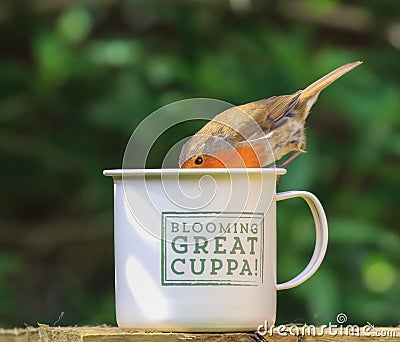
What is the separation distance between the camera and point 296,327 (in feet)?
4.30

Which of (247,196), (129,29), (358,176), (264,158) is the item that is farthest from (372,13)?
(247,196)

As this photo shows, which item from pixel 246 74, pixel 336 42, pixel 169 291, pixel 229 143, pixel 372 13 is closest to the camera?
pixel 169 291

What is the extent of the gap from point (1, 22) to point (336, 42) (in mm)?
1146

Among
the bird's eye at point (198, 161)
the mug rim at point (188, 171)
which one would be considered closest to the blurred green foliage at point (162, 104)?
the bird's eye at point (198, 161)

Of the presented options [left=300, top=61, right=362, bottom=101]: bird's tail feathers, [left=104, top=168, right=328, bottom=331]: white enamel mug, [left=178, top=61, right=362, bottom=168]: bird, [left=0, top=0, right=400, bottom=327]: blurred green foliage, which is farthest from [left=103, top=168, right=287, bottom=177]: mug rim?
[left=0, top=0, right=400, bottom=327]: blurred green foliage

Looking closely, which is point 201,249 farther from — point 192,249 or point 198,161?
point 198,161

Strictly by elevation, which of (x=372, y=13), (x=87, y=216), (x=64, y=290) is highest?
(x=372, y=13)

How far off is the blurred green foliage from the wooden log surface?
1.41 meters

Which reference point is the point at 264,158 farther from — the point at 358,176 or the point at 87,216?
the point at 87,216

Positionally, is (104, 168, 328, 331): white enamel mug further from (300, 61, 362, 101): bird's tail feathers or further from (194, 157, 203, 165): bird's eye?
(300, 61, 362, 101): bird's tail feathers

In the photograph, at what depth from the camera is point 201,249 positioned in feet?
3.98

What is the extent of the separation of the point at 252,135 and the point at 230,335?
379 millimetres

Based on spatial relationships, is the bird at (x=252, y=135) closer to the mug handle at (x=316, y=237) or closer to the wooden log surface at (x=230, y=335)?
the mug handle at (x=316, y=237)

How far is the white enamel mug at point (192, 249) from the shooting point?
1.21 meters
